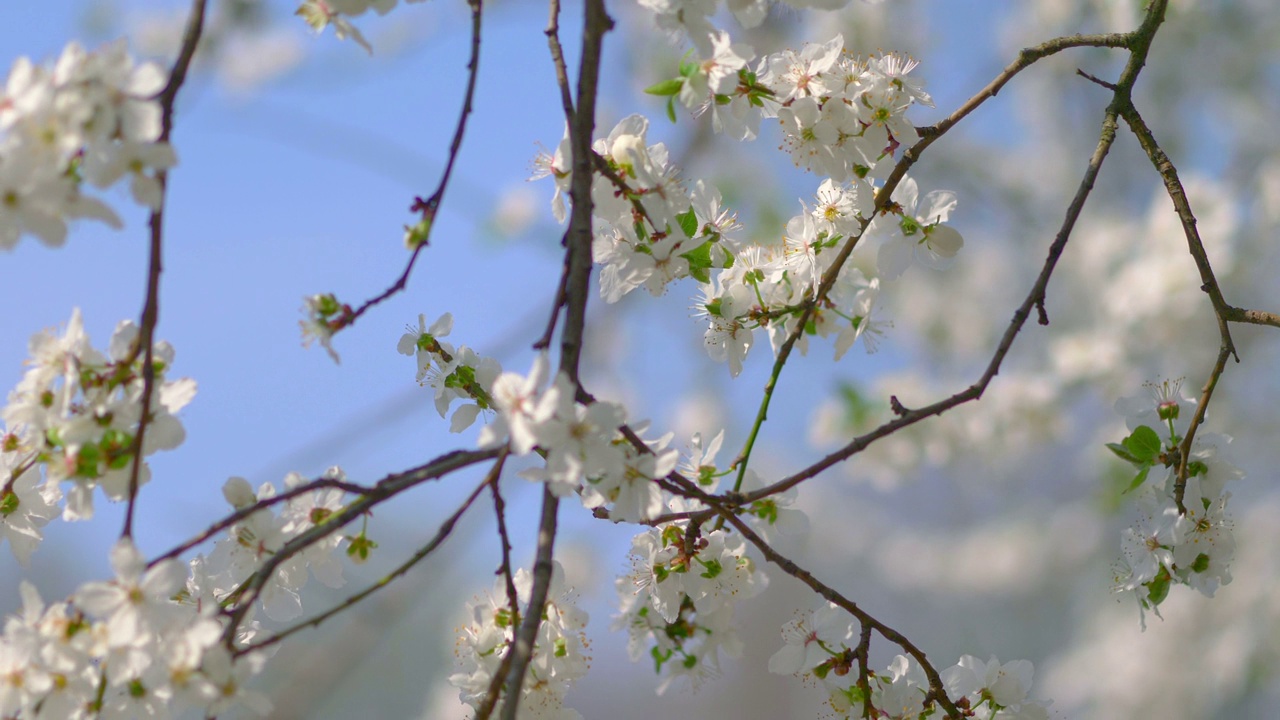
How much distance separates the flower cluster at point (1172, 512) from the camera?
1.15 meters

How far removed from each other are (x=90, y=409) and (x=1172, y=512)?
1.09 m

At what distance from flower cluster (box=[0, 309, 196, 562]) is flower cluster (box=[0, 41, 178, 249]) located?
4.7 inches

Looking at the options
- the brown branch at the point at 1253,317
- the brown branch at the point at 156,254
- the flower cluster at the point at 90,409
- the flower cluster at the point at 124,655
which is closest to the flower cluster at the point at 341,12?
the brown branch at the point at 156,254

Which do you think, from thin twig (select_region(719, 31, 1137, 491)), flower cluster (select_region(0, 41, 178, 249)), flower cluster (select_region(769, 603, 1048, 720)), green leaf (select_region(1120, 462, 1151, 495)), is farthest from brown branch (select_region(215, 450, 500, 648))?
green leaf (select_region(1120, 462, 1151, 495))

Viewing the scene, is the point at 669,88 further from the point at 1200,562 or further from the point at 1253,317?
the point at 1200,562

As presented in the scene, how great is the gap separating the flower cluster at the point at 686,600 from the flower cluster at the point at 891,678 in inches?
2.8

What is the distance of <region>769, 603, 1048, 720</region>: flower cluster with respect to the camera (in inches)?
42.6

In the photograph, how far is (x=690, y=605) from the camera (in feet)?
3.51

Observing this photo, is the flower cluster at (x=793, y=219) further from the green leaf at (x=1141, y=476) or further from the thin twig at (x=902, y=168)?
the green leaf at (x=1141, y=476)

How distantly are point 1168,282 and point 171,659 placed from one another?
286 centimetres

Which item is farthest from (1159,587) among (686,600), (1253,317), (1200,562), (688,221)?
(688,221)

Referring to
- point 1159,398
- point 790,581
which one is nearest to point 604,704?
point 790,581

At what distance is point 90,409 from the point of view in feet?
2.64

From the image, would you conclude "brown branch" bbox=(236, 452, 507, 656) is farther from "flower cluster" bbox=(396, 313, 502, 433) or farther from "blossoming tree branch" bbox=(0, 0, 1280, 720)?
"flower cluster" bbox=(396, 313, 502, 433)
